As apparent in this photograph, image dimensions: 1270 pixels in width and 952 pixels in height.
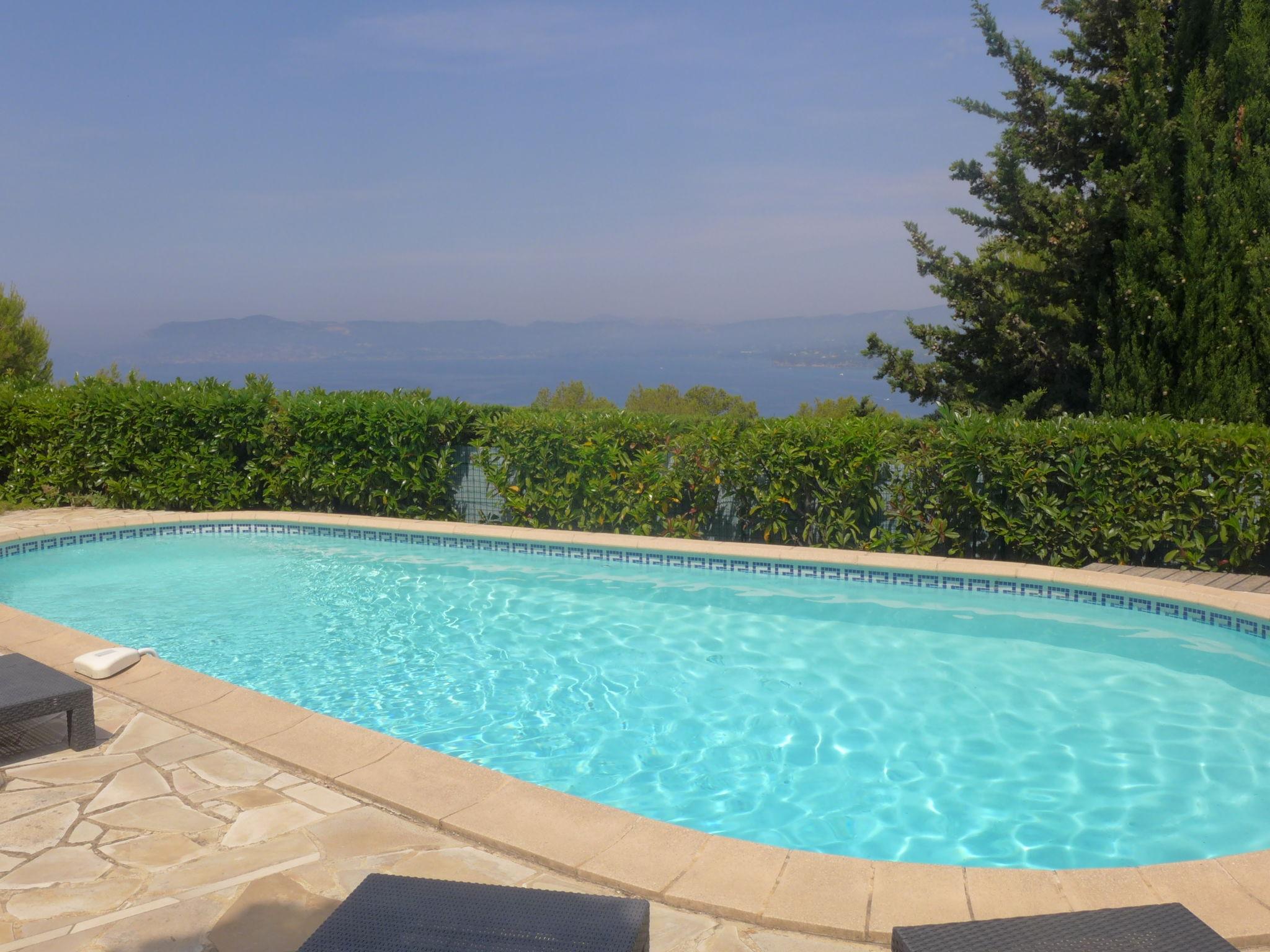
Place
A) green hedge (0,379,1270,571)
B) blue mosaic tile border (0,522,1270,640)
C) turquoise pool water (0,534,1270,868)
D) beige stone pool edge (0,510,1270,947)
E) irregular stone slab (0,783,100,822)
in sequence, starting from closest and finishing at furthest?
1. beige stone pool edge (0,510,1270,947)
2. irregular stone slab (0,783,100,822)
3. turquoise pool water (0,534,1270,868)
4. blue mosaic tile border (0,522,1270,640)
5. green hedge (0,379,1270,571)

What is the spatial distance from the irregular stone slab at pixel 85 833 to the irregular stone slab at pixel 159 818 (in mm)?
41

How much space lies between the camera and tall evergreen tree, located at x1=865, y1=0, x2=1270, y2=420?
9.64m

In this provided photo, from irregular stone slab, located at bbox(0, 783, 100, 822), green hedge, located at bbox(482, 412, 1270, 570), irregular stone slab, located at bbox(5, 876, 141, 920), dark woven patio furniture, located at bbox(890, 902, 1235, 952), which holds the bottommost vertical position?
irregular stone slab, located at bbox(5, 876, 141, 920)

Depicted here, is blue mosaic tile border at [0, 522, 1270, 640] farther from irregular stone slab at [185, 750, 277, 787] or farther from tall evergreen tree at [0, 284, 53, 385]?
tall evergreen tree at [0, 284, 53, 385]

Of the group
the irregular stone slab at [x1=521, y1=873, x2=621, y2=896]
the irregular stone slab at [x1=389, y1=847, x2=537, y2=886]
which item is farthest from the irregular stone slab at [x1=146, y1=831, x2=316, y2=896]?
the irregular stone slab at [x1=521, y1=873, x2=621, y2=896]

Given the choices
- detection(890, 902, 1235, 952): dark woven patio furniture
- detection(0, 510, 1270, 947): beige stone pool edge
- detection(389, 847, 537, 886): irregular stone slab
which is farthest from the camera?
detection(389, 847, 537, 886): irregular stone slab

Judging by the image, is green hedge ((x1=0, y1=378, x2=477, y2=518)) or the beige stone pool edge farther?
green hedge ((x1=0, y1=378, x2=477, y2=518))

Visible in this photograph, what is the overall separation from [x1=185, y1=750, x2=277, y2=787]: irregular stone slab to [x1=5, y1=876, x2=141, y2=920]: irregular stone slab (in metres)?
0.79

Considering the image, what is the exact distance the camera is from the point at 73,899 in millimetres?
3117

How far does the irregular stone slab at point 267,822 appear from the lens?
353cm

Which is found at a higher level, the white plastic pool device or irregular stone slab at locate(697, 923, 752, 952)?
the white plastic pool device

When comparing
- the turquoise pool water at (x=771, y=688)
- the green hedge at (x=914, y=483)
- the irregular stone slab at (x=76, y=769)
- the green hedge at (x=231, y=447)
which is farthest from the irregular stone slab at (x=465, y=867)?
the green hedge at (x=231, y=447)

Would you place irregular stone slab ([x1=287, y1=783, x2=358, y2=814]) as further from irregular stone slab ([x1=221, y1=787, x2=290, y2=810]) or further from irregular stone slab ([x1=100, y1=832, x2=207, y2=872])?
irregular stone slab ([x1=100, y1=832, x2=207, y2=872])

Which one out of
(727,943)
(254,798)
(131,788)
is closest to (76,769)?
(131,788)
